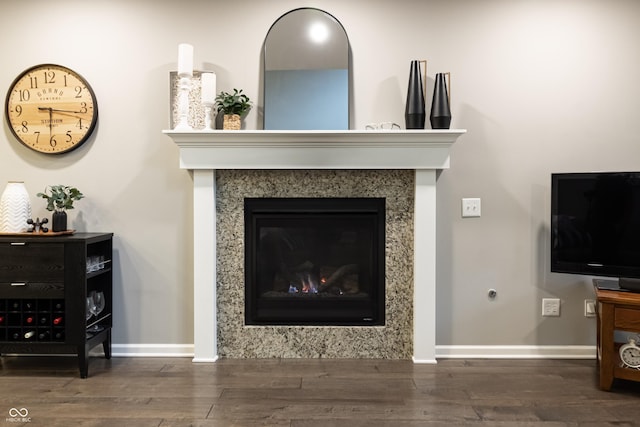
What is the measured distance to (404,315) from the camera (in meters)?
2.92

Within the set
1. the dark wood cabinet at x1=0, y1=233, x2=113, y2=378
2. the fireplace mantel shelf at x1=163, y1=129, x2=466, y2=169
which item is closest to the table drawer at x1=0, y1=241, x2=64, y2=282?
the dark wood cabinet at x1=0, y1=233, x2=113, y2=378

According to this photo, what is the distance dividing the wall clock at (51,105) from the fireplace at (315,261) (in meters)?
1.15

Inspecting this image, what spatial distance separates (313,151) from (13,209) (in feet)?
5.84

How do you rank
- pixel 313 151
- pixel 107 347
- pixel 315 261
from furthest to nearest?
pixel 315 261
pixel 107 347
pixel 313 151

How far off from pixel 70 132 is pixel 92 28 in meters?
0.67

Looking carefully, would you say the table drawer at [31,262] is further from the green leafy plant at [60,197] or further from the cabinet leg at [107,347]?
the cabinet leg at [107,347]

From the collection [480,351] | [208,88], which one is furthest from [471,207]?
[208,88]

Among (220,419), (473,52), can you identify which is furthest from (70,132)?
(473,52)

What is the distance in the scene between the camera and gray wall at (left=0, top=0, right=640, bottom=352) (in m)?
2.90

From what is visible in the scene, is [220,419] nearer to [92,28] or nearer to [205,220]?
[205,220]

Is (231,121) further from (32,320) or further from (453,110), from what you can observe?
(32,320)

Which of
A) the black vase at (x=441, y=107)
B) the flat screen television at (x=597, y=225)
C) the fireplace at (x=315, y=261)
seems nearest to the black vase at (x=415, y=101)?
the black vase at (x=441, y=107)

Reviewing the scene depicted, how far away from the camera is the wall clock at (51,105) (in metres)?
2.91

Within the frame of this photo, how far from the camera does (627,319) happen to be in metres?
2.38
